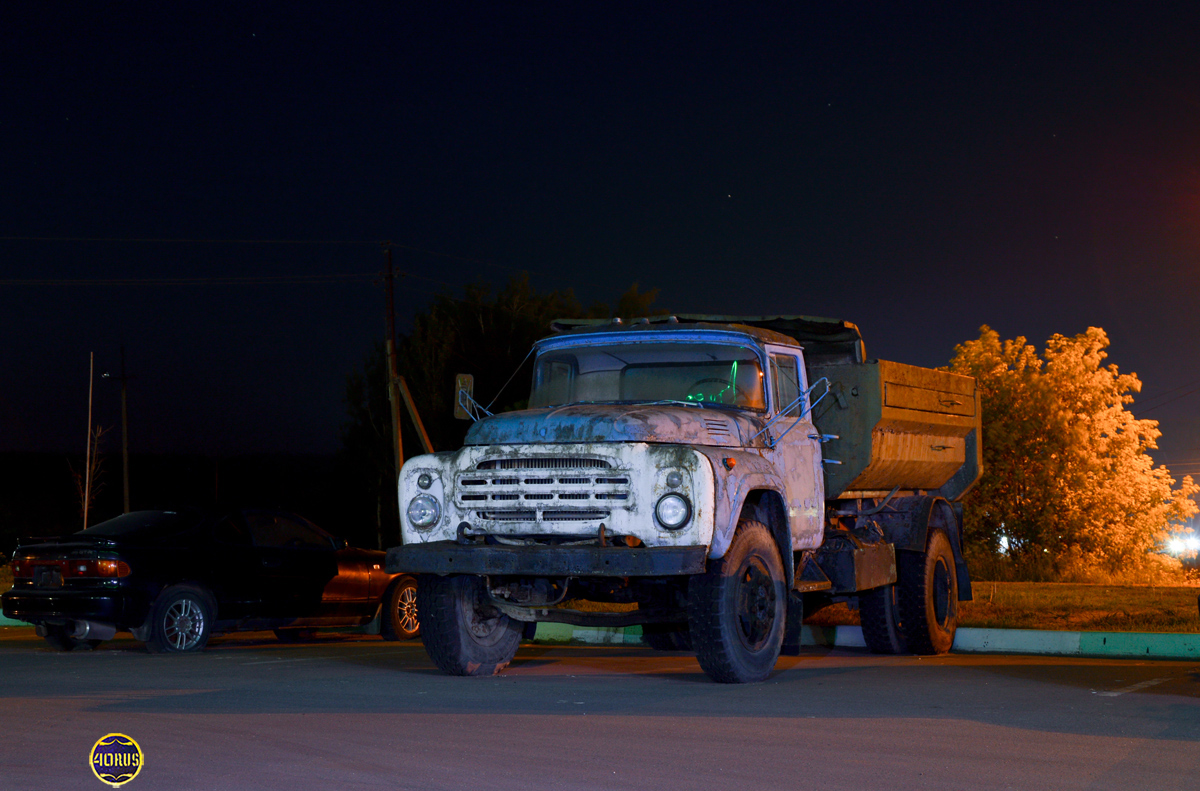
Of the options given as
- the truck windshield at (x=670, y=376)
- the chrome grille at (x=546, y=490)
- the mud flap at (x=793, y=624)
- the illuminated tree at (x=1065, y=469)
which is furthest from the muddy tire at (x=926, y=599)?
the illuminated tree at (x=1065, y=469)

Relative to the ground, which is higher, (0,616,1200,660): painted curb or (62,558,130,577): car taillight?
(62,558,130,577): car taillight

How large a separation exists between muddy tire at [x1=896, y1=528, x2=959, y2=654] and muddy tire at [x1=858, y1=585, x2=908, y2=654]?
7 cm

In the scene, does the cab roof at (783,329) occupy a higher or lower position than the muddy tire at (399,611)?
higher

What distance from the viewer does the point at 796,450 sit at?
1090 cm

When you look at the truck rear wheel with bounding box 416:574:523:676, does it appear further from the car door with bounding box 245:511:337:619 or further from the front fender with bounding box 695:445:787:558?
the car door with bounding box 245:511:337:619

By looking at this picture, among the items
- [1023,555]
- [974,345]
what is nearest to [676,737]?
[1023,555]

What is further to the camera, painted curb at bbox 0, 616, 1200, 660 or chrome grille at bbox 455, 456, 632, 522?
painted curb at bbox 0, 616, 1200, 660

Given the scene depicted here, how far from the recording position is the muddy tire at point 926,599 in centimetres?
1291

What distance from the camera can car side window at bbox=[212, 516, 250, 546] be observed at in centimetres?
1383

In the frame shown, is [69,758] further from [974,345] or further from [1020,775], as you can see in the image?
[974,345]

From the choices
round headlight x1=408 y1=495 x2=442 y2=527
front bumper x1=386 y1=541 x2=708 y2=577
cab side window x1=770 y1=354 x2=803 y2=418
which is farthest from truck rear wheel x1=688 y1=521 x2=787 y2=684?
round headlight x1=408 y1=495 x2=442 y2=527

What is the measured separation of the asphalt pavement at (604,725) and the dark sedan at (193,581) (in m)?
1.14

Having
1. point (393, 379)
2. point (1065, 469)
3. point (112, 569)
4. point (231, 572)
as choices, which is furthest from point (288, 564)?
point (1065, 469)

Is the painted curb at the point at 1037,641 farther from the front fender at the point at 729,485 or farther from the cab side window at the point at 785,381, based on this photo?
the front fender at the point at 729,485
